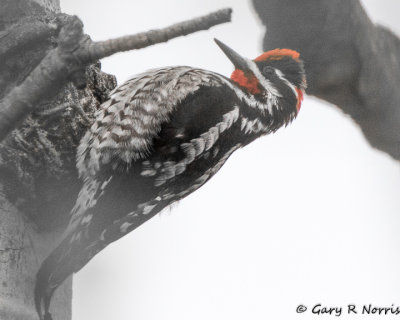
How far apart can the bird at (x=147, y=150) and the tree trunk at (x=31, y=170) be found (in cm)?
7

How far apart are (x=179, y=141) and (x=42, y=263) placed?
0.73 meters

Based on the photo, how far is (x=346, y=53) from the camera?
1026 millimetres

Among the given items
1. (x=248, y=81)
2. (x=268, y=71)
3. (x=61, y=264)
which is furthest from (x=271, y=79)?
(x=61, y=264)

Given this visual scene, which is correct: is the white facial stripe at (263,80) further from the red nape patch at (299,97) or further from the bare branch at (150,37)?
the bare branch at (150,37)

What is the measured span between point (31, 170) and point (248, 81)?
115 centimetres

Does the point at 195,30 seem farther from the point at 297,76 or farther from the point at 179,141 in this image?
the point at 297,76

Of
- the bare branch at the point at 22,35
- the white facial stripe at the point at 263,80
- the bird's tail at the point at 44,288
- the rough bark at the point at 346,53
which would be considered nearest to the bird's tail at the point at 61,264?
the bird's tail at the point at 44,288

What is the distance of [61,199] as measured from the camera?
2283 mm

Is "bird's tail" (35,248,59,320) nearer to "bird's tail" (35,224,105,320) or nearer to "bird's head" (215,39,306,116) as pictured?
"bird's tail" (35,224,105,320)

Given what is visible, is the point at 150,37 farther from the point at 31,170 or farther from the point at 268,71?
the point at 268,71

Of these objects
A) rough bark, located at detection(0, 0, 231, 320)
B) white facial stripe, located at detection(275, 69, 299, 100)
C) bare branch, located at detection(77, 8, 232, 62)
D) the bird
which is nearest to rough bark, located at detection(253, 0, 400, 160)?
bare branch, located at detection(77, 8, 232, 62)

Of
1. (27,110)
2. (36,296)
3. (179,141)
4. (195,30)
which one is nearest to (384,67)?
(195,30)

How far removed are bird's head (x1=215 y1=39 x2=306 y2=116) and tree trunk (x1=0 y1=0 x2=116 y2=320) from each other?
821mm

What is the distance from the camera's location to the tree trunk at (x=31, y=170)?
186cm
